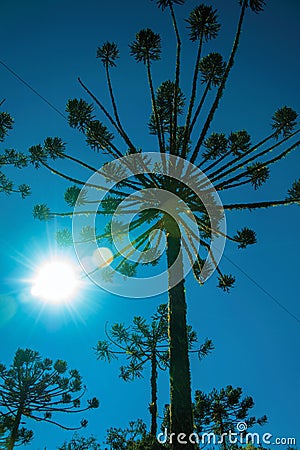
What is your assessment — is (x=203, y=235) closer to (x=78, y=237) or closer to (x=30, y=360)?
(x=78, y=237)

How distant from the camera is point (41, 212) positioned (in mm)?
9289

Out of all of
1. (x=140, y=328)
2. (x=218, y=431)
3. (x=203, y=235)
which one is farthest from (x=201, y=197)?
(x=218, y=431)

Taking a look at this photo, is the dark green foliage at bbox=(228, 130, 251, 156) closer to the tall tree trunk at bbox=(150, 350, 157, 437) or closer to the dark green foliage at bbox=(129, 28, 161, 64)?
the dark green foliage at bbox=(129, 28, 161, 64)

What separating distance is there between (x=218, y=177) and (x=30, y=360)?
12.8 m

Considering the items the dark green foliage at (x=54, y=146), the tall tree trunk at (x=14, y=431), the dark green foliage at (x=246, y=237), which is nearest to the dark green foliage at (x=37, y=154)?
the dark green foliage at (x=54, y=146)

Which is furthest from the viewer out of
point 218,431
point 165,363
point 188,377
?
point 218,431

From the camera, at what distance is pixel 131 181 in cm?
761

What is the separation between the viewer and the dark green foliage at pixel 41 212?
9.27 meters

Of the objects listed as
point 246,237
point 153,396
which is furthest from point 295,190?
point 153,396

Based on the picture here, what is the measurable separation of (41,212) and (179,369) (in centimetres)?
590

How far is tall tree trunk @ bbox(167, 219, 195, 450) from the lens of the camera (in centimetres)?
476

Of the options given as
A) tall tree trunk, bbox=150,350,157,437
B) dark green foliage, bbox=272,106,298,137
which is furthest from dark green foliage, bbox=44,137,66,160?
tall tree trunk, bbox=150,350,157,437

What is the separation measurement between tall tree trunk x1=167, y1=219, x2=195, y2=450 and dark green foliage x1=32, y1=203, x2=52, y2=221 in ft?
14.0

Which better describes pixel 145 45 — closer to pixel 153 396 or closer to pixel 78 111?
pixel 78 111
